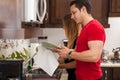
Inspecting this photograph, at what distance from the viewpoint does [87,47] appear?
164cm

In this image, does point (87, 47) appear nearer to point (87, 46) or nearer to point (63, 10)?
point (87, 46)

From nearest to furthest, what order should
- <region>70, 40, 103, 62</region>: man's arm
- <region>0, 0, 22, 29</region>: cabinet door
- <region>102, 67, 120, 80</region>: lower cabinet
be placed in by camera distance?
<region>0, 0, 22, 29</region>: cabinet door < <region>70, 40, 103, 62</region>: man's arm < <region>102, 67, 120, 80</region>: lower cabinet

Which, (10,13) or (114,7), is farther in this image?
(114,7)

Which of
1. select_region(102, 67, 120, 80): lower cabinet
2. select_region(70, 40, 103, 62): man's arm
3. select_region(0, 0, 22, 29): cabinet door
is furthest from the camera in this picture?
select_region(102, 67, 120, 80): lower cabinet

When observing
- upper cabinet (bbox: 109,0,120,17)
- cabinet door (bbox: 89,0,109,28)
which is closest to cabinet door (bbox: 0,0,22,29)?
cabinet door (bbox: 89,0,109,28)

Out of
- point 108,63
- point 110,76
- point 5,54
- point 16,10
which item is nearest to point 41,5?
point 5,54

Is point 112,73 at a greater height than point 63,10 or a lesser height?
lesser

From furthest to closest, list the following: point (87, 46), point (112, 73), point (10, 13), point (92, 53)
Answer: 1. point (112, 73)
2. point (87, 46)
3. point (92, 53)
4. point (10, 13)

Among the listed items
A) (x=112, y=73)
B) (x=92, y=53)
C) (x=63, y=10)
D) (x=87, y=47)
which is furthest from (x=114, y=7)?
(x=92, y=53)

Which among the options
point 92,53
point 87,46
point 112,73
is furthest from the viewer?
point 112,73

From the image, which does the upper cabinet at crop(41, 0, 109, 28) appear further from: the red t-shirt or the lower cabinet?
the red t-shirt

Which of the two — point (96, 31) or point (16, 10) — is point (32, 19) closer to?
point (16, 10)

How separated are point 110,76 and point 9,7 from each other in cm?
204

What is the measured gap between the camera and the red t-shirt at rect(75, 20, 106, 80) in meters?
1.58
